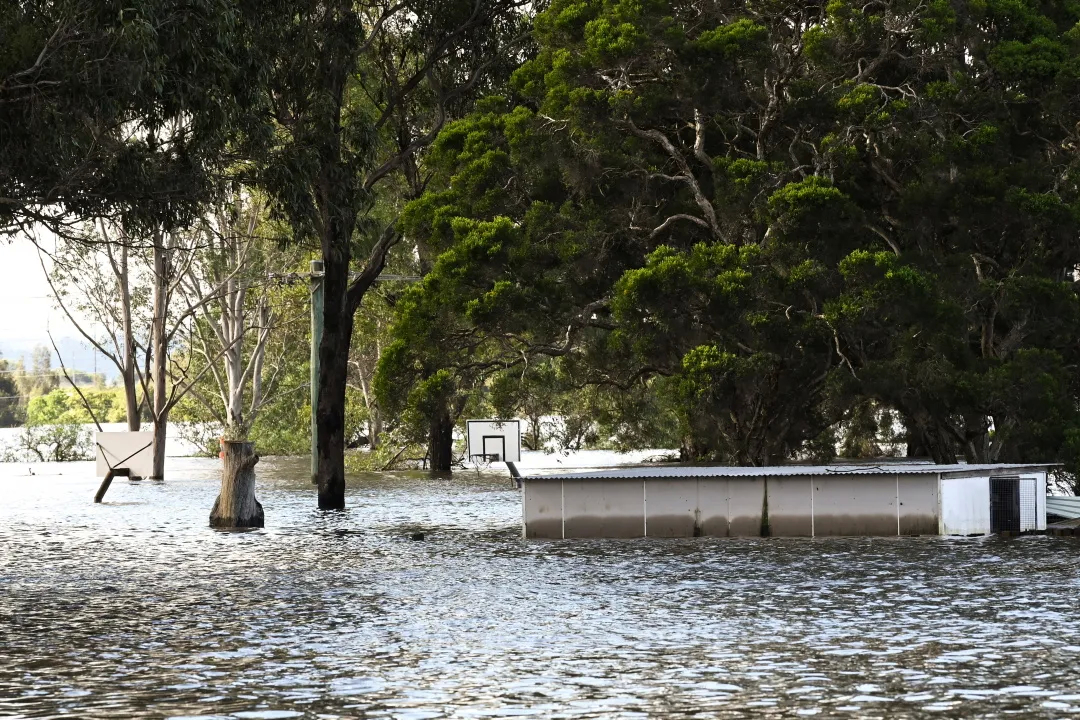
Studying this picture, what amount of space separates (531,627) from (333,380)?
720 inches

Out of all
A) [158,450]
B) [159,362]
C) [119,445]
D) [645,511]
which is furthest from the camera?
[159,362]

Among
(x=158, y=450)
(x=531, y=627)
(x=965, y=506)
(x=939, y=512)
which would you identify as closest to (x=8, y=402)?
(x=158, y=450)

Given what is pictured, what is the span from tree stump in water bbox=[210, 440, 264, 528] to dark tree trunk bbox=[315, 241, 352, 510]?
14.0 ft

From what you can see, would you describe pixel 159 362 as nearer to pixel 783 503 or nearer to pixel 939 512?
pixel 783 503

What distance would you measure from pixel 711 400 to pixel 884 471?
30.6ft

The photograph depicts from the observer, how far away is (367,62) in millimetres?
36188

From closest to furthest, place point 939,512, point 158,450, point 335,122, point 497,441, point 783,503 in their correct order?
point 939,512 → point 783,503 → point 335,122 → point 158,450 → point 497,441

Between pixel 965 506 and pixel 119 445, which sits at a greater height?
pixel 119 445

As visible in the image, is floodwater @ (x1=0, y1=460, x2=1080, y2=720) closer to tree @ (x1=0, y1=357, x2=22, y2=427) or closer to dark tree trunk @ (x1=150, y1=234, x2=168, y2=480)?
dark tree trunk @ (x1=150, y1=234, x2=168, y2=480)

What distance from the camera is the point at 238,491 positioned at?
2517 centimetres

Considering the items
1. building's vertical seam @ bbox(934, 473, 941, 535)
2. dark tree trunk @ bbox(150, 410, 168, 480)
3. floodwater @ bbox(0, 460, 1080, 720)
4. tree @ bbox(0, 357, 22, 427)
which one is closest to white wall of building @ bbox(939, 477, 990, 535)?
building's vertical seam @ bbox(934, 473, 941, 535)

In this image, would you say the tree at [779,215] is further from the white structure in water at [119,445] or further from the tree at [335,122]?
the white structure in water at [119,445]

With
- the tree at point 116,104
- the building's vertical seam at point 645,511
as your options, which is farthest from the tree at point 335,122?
the building's vertical seam at point 645,511

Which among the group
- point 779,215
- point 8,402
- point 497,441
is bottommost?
point 497,441
